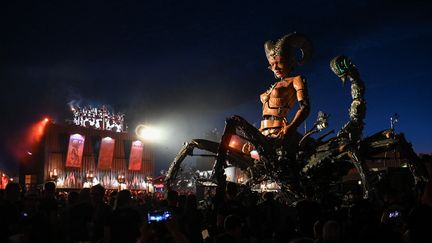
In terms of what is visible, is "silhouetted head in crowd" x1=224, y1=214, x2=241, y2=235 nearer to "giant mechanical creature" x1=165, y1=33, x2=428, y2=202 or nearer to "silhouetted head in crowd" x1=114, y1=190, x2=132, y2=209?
"silhouetted head in crowd" x1=114, y1=190, x2=132, y2=209

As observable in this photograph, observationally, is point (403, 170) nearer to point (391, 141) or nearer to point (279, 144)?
point (391, 141)

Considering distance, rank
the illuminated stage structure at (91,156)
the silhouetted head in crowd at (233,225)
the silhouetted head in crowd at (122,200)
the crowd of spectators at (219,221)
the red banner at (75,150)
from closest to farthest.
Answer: the crowd of spectators at (219,221) < the silhouetted head in crowd at (233,225) < the silhouetted head in crowd at (122,200) < the red banner at (75,150) < the illuminated stage structure at (91,156)

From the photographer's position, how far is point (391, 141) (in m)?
8.95

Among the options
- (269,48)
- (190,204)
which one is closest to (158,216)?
(190,204)

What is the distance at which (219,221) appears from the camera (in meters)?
6.27

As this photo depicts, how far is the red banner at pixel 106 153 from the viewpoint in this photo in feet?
145

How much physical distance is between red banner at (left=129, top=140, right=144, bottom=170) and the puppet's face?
37467 millimetres

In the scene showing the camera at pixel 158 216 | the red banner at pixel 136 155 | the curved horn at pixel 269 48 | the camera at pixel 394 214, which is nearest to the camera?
the camera at pixel 158 216

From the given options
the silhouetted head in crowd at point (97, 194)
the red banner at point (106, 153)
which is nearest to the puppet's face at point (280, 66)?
the silhouetted head in crowd at point (97, 194)

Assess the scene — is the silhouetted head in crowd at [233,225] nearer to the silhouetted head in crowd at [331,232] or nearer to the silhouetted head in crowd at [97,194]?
the silhouetted head in crowd at [331,232]

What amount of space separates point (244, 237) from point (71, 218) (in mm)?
2926

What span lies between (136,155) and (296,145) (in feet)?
127

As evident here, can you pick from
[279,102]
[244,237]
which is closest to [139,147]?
[279,102]

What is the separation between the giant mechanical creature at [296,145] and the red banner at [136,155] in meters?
36.4
